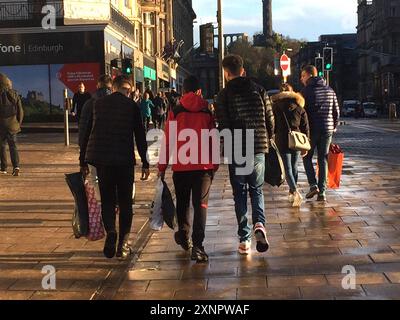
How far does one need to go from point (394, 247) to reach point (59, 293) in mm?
3349

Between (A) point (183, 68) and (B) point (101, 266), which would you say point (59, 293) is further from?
(A) point (183, 68)

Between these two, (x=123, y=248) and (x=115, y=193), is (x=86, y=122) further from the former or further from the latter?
(x=123, y=248)

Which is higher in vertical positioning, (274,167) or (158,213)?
(274,167)

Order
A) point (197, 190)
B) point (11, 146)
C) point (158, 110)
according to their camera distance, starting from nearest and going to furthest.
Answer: point (197, 190)
point (11, 146)
point (158, 110)

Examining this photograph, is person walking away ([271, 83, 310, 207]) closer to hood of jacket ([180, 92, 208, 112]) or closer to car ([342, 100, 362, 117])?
hood of jacket ([180, 92, 208, 112])

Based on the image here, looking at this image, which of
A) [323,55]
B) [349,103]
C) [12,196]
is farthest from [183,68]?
[12,196]

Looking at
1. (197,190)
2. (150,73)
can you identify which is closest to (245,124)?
(197,190)

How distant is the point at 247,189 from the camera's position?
20.9 ft

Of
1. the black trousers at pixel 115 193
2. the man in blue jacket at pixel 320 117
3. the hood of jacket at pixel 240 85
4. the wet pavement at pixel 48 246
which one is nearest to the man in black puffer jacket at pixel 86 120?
the black trousers at pixel 115 193

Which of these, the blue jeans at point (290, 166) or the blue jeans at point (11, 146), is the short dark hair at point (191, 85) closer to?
the blue jeans at point (290, 166)

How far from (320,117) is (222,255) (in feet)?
11.9

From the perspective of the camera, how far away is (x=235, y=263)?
19.3 feet

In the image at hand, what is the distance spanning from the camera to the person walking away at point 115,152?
19.6 ft
